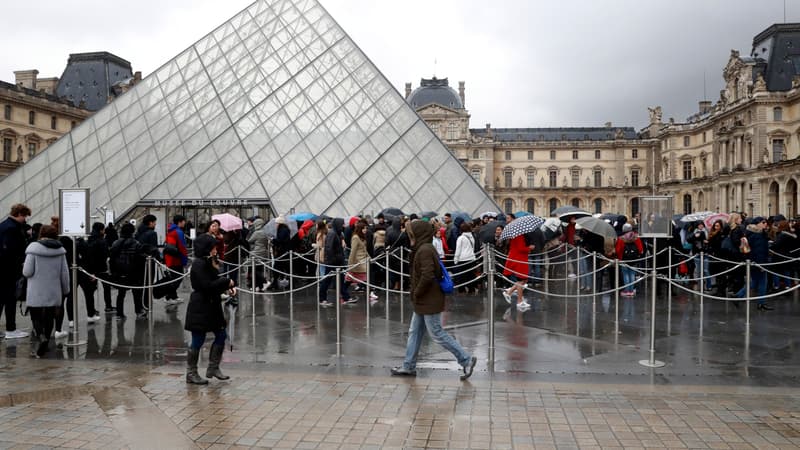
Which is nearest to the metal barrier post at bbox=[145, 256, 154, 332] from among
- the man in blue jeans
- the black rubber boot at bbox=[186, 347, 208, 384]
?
the black rubber boot at bbox=[186, 347, 208, 384]

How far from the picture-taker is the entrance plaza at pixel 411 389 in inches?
167

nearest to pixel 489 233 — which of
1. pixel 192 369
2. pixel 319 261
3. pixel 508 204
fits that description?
pixel 319 261

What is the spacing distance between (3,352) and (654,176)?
83199 millimetres

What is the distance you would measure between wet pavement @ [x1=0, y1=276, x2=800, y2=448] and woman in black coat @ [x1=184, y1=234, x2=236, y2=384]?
0.21 m

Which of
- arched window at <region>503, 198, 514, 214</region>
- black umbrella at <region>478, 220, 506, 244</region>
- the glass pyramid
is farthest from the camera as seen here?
arched window at <region>503, 198, 514, 214</region>

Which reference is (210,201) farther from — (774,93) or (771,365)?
(774,93)

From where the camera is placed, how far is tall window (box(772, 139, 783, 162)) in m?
53.9

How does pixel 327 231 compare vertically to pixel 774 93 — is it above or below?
below

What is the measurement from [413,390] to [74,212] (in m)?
4.73

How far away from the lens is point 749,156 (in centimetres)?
5600

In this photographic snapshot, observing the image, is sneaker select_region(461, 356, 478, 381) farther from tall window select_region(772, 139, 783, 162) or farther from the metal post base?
tall window select_region(772, 139, 783, 162)

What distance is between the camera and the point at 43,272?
7062 mm

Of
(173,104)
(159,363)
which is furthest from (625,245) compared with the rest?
(173,104)

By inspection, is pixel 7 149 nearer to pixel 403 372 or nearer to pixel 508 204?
pixel 403 372
